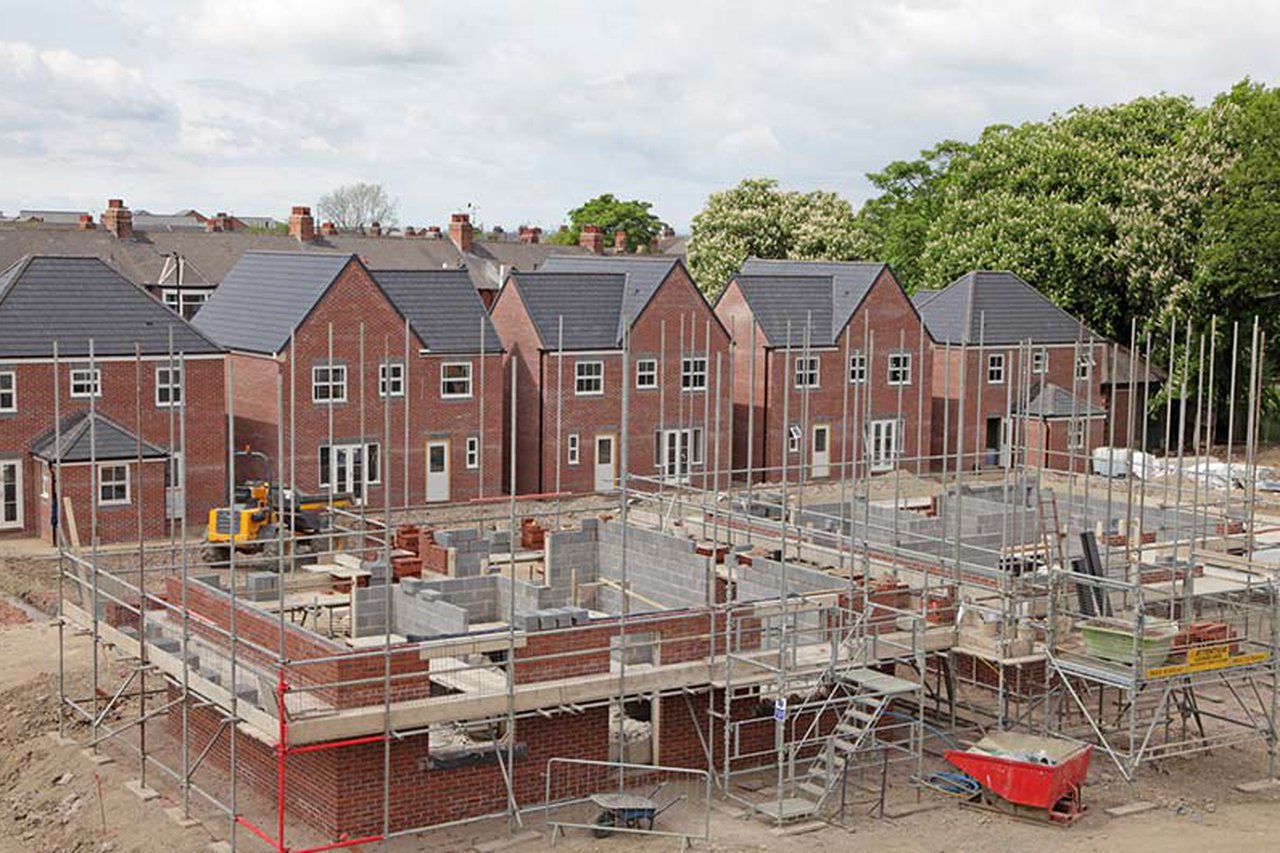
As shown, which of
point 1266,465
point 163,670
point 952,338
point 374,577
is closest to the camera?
point 163,670

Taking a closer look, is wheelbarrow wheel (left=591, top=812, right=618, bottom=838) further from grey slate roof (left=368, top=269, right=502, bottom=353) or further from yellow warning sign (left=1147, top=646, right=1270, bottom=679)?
grey slate roof (left=368, top=269, right=502, bottom=353)

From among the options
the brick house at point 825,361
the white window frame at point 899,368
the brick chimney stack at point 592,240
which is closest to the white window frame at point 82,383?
the brick house at point 825,361

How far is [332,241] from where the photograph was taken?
71.9 meters

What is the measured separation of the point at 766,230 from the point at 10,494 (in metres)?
40.9

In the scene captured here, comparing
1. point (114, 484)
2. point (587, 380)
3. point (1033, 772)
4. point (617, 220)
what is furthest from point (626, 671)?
point (617, 220)

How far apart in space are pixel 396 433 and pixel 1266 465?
3005cm

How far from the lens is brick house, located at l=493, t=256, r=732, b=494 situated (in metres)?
42.8

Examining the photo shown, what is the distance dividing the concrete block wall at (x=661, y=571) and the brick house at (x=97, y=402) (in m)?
13.5

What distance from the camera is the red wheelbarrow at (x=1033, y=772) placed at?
19.8 metres

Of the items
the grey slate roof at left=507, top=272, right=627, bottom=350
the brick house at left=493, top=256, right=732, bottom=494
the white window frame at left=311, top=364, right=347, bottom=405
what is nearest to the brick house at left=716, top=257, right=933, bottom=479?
the brick house at left=493, top=256, right=732, bottom=494

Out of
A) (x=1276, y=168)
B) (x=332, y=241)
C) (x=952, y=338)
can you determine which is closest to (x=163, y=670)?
(x=952, y=338)

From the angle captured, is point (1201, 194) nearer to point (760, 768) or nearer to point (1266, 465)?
point (1266, 465)

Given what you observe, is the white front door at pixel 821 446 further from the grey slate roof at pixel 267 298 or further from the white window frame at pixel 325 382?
the grey slate roof at pixel 267 298

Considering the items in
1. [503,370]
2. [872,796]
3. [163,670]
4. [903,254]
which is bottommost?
[872,796]
